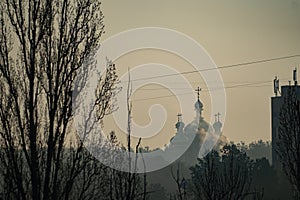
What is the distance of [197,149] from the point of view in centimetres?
10494

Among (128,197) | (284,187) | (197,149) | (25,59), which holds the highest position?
(197,149)

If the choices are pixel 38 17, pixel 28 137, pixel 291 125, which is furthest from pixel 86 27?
pixel 291 125

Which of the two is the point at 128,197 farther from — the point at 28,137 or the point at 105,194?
the point at 105,194

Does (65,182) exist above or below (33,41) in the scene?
below

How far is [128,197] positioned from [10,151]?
3.09 m

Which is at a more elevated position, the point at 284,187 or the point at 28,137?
the point at 284,187

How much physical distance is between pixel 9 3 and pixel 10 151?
11.8ft

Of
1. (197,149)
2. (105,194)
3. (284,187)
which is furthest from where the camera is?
(197,149)

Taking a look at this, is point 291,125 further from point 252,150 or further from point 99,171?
point 252,150

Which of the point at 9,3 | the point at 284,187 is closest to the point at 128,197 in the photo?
the point at 9,3

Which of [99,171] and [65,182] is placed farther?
[99,171]

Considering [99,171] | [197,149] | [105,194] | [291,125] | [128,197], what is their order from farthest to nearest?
1. [197,149]
2. [291,125]
3. [105,194]
4. [99,171]
5. [128,197]

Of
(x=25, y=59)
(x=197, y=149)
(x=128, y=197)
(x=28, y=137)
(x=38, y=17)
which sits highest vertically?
(x=197, y=149)

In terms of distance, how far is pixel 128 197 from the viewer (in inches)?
640
